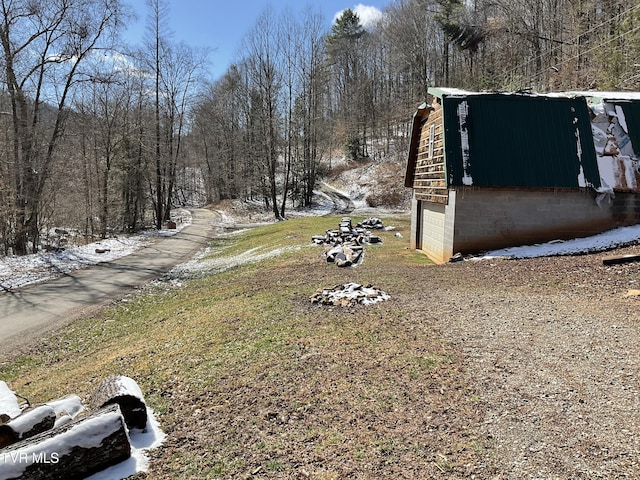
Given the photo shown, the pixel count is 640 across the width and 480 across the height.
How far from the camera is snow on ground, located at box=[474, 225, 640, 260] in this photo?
11.1m

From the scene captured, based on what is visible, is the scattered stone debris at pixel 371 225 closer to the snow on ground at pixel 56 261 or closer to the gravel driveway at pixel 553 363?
the gravel driveway at pixel 553 363

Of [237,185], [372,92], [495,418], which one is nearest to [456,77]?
[372,92]

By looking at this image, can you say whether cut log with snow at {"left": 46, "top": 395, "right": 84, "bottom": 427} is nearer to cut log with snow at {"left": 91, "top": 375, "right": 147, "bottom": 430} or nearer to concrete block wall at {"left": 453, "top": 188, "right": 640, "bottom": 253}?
cut log with snow at {"left": 91, "top": 375, "right": 147, "bottom": 430}

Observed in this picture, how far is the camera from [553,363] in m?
5.10

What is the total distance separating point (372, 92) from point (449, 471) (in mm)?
56848

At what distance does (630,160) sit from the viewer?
12.3m

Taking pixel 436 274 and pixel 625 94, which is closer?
pixel 436 274

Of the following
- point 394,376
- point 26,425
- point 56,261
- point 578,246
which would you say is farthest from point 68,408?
point 56,261

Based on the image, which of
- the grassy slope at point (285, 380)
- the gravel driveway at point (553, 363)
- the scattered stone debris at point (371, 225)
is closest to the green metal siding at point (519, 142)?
the gravel driveway at point (553, 363)

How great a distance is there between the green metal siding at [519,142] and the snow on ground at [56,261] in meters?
15.9

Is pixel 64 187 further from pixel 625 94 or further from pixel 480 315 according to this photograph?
pixel 625 94

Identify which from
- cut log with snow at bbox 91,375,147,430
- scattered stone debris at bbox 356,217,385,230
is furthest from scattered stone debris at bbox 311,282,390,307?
scattered stone debris at bbox 356,217,385,230

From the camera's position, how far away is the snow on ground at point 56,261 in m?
15.2

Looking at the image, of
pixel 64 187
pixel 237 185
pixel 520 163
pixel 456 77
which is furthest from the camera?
pixel 237 185
